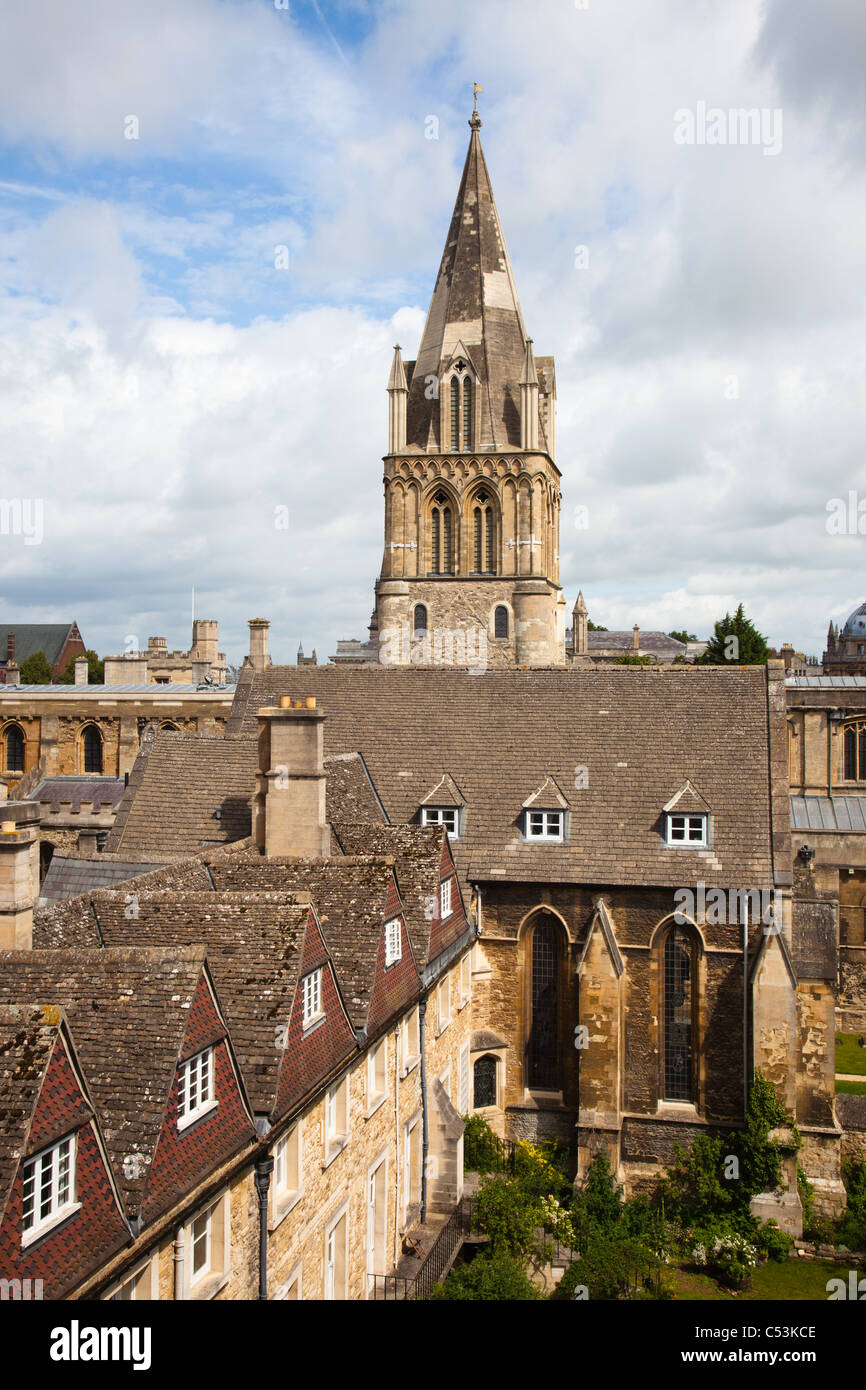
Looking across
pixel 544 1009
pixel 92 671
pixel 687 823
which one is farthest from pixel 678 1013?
pixel 92 671

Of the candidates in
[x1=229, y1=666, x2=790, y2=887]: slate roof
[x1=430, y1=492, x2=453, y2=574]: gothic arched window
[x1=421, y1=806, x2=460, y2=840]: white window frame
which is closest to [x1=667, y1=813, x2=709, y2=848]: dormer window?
[x1=229, y1=666, x2=790, y2=887]: slate roof

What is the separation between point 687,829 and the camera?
27.5 metres

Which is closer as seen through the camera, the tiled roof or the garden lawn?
the garden lawn

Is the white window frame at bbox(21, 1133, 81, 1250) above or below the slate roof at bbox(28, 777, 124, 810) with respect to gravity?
below

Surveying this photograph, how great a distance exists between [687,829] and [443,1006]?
8493mm

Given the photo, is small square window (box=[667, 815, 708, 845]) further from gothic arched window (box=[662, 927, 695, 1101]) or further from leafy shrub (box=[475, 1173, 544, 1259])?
leafy shrub (box=[475, 1173, 544, 1259])

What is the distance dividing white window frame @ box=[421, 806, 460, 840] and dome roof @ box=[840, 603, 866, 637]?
12303 cm

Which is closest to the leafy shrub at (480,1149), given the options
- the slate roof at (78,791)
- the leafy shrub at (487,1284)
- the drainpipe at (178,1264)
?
the leafy shrub at (487,1284)

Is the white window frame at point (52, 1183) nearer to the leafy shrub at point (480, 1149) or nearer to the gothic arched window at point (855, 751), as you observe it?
the leafy shrub at point (480, 1149)

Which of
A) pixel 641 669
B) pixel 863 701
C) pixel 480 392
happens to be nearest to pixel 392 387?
pixel 480 392

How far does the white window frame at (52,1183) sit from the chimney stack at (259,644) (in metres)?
26.0

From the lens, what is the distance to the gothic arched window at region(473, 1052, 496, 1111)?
27797 millimetres
